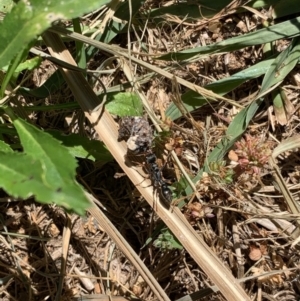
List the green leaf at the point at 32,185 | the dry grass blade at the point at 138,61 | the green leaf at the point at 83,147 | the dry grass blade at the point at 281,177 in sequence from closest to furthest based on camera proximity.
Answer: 1. the green leaf at the point at 32,185
2. the dry grass blade at the point at 138,61
3. the green leaf at the point at 83,147
4. the dry grass blade at the point at 281,177

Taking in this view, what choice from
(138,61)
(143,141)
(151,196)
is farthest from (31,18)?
(151,196)

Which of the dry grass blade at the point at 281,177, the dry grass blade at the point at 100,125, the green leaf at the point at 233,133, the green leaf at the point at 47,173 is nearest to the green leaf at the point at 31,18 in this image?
the green leaf at the point at 47,173

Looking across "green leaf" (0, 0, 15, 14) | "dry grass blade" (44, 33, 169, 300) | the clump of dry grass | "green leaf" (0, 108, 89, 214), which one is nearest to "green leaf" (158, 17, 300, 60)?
the clump of dry grass

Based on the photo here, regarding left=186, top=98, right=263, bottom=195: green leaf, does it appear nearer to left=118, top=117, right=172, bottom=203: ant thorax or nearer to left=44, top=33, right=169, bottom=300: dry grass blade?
left=118, top=117, right=172, bottom=203: ant thorax

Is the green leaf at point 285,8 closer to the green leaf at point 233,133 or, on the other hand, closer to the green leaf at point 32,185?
the green leaf at point 233,133

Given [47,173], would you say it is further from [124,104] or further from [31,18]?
[124,104]

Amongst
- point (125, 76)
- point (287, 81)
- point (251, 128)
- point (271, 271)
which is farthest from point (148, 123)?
point (271, 271)
